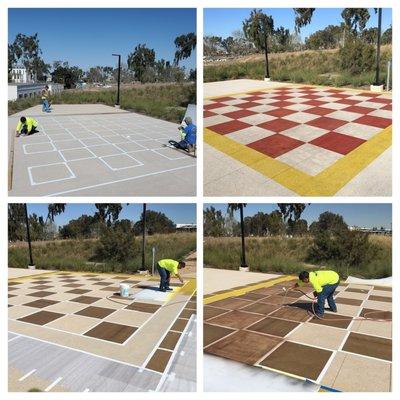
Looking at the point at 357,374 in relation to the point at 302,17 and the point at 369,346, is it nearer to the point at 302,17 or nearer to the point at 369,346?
the point at 369,346

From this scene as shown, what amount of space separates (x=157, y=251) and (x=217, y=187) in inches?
127

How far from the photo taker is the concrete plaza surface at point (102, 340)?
3.06m

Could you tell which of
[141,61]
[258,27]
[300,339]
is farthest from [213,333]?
[141,61]

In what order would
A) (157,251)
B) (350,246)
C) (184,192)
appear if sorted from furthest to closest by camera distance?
1. (157,251)
2. (350,246)
3. (184,192)

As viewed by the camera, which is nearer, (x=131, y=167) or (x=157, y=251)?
(x=131, y=167)

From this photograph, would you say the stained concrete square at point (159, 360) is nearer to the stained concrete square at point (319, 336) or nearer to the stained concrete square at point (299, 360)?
the stained concrete square at point (299, 360)

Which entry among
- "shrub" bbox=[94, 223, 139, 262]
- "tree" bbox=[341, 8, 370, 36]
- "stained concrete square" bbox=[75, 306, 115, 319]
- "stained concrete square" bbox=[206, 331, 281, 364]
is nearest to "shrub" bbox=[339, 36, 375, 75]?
"tree" bbox=[341, 8, 370, 36]

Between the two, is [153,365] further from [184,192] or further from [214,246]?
[214,246]

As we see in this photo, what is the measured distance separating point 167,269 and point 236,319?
4.70 feet

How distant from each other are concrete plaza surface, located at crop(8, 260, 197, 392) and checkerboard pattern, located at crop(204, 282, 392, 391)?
345 millimetres

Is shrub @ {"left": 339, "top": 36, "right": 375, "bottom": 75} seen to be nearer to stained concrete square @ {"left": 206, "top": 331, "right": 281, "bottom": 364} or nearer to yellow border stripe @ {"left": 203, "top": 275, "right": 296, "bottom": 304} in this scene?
yellow border stripe @ {"left": 203, "top": 275, "right": 296, "bottom": 304}

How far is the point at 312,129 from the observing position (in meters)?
4.54

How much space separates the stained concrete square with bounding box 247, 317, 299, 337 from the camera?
367cm
